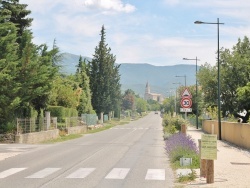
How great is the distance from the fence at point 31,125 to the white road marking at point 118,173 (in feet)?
61.4

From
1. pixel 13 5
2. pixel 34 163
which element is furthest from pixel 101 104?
pixel 34 163

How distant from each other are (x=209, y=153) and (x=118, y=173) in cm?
390

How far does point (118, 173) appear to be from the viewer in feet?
52.5

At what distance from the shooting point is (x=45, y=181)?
45.5 ft

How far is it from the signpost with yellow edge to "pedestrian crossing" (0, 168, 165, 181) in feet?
5.78

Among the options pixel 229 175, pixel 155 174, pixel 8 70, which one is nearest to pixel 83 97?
pixel 8 70

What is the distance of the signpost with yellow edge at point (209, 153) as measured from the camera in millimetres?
13281

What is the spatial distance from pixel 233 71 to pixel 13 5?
28.8m

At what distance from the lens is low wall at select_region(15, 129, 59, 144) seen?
111 feet

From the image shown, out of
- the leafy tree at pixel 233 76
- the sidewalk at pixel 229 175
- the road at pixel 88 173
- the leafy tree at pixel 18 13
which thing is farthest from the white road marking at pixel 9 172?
the leafy tree at pixel 233 76

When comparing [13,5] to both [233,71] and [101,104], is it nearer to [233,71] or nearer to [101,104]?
[233,71]

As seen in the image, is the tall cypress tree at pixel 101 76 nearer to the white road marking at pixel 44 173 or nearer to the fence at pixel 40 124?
the fence at pixel 40 124

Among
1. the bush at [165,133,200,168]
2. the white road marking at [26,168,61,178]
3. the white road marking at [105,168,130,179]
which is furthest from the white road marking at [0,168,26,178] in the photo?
the bush at [165,133,200,168]

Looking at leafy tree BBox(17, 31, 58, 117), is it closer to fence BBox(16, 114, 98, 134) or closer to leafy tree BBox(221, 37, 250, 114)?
fence BBox(16, 114, 98, 134)
